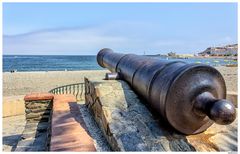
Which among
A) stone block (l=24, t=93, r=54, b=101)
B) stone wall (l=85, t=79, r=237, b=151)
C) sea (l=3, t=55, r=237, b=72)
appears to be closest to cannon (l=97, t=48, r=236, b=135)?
stone wall (l=85, t=79, r=237, b=151)

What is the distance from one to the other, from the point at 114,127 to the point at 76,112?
3.26 feet

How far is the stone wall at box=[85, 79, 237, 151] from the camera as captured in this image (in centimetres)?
331

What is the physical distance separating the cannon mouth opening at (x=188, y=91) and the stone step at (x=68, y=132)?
38.8 inches

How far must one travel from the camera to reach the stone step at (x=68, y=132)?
2.59 metres

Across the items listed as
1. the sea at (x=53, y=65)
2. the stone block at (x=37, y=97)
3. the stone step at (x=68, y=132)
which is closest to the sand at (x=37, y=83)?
the sea at (x=53, y=65)

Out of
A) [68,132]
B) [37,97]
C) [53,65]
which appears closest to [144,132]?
[68,132]

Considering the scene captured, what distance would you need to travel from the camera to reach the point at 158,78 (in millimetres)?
3498

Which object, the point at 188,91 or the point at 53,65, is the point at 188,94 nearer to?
the point at 188,91

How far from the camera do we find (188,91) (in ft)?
10.1

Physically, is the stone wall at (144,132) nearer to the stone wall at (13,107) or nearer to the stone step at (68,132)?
the stone step at (68,132)

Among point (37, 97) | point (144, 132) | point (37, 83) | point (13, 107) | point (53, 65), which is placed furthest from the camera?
point (53, 65)

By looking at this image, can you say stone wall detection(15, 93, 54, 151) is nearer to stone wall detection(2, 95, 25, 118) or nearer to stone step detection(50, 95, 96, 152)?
stone step detection(50, 95, 96, 152)

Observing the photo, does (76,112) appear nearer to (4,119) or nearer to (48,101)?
(48,101)

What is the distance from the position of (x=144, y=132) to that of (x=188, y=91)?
2.80 ft
